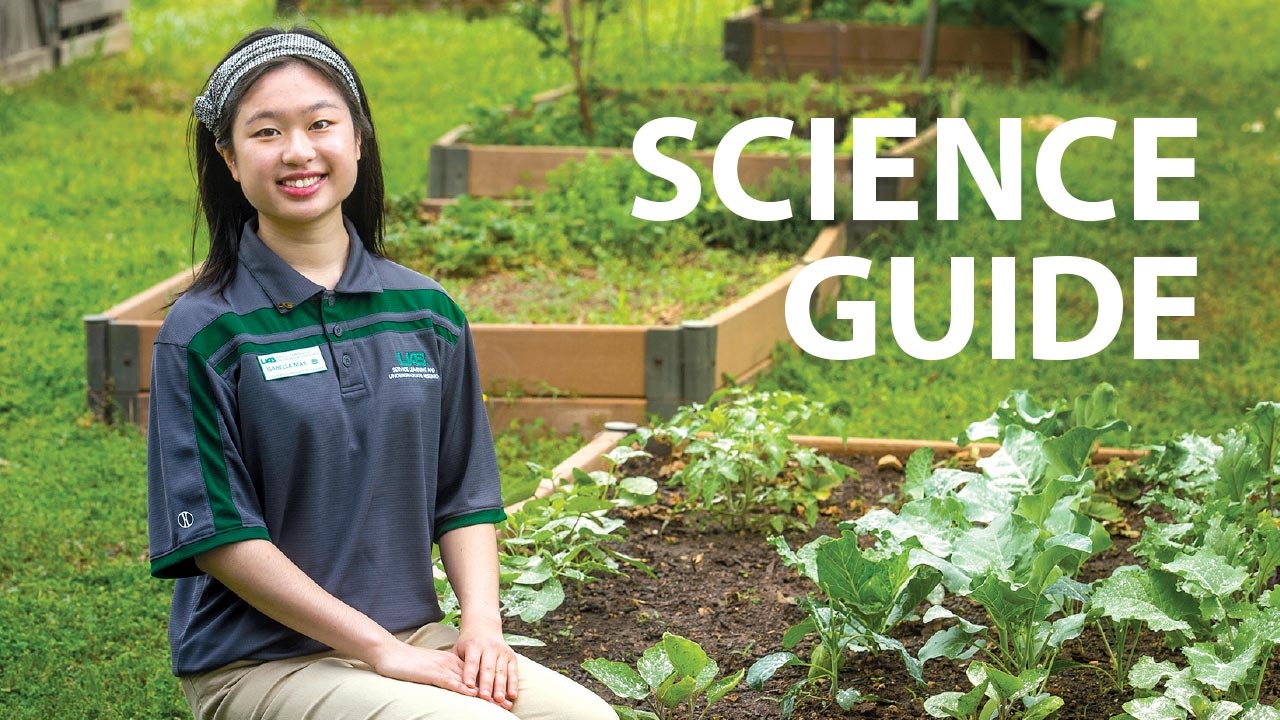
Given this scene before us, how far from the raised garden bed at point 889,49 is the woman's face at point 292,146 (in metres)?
8.21

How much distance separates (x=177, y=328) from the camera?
7.13 ft

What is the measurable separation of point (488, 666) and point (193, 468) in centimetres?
51

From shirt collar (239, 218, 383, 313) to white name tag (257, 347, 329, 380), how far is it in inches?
3.0

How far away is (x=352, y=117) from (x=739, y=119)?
221 inches

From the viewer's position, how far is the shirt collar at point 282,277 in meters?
2.28

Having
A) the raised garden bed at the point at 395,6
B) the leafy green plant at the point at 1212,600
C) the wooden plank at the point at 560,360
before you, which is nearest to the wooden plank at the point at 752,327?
the wooden plank at the point at 560,360

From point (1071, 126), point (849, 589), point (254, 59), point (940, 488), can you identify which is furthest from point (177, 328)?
point (1071, 126)

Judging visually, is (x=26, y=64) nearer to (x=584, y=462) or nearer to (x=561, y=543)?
(x=584, y=462)

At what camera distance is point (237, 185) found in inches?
93.8

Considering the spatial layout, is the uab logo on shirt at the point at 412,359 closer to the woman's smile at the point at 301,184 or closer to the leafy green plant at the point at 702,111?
Result: the woman's smile at the point at 301,184

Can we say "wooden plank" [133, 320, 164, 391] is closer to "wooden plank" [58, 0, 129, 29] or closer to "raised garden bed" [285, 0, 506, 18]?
"wooden plank" [58, 0, 129, 29]

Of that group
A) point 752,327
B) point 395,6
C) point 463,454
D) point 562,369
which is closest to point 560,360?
point 562,369

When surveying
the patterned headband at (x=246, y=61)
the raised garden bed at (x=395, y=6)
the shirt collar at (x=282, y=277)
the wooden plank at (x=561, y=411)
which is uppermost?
the raised garden bed at (x=395, y=6)

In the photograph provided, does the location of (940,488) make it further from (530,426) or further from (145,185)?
(145,185)
